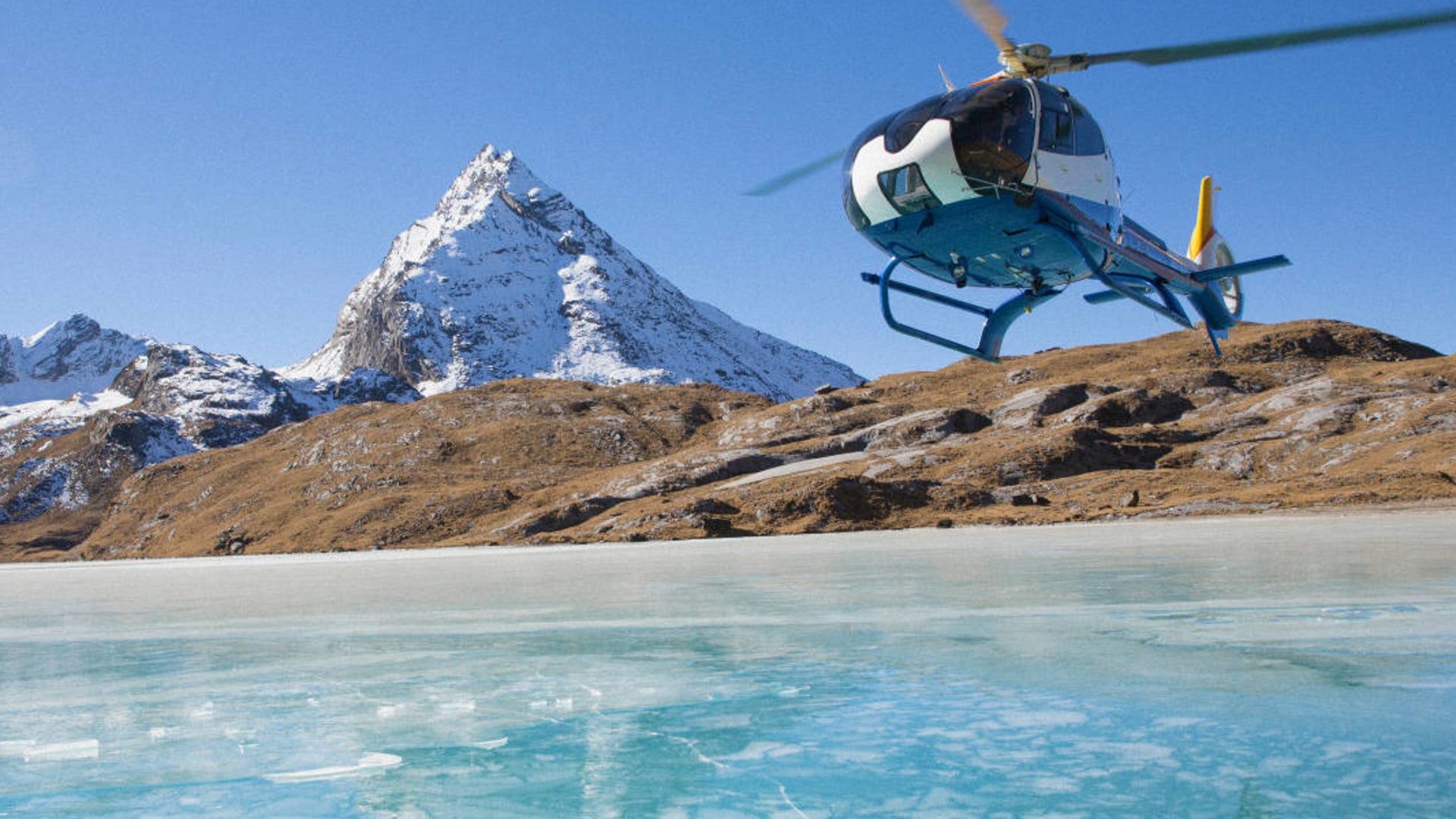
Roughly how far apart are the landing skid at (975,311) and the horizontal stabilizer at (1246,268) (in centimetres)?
353

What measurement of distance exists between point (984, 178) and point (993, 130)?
0.84 m

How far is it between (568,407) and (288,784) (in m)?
132

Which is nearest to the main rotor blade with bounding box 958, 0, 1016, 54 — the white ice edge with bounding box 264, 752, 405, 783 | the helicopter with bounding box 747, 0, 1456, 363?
the helicopter with bounding box 747, 0, 1456, 363

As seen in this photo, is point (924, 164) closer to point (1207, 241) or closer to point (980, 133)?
point (980, 133)

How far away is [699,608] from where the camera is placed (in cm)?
1634

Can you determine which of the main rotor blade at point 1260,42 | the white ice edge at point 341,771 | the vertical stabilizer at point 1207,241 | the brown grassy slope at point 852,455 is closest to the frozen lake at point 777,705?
the white ice edge at point 341,771

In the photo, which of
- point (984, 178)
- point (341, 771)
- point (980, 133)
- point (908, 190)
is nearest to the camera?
point (341, 771)

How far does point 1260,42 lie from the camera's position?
16.1 meters

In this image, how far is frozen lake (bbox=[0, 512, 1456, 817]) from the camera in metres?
5.92

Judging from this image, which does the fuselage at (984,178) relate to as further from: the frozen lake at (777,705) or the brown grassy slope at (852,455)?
the brown grassy slope at (852,455)

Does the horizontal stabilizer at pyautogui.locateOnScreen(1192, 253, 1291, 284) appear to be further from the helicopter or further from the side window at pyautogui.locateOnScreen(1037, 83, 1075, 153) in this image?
the side window at pyautogui.locateOnScreen(1037, 83, 1075, 153)

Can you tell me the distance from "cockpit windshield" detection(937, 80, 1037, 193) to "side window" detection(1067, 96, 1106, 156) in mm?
1364

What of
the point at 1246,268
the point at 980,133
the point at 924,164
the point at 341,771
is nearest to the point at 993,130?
the point at 980,133

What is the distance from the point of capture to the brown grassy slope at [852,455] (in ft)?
214
